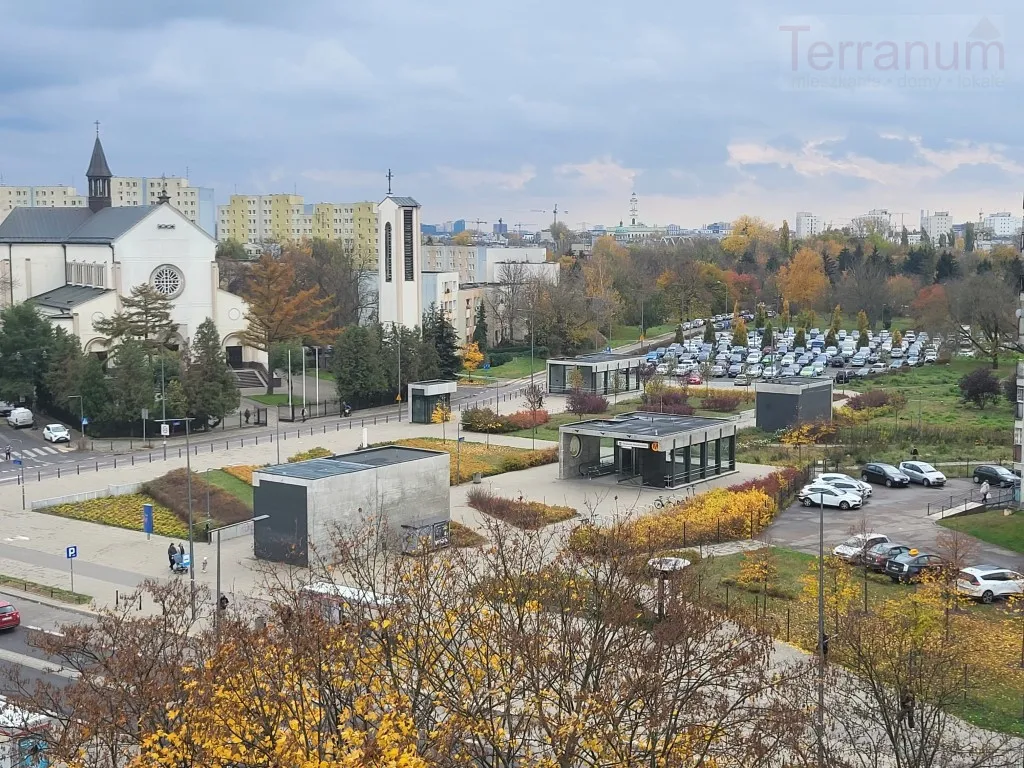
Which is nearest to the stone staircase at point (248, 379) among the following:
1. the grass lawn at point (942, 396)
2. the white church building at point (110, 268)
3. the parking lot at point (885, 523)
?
the white church building at point (110, 268)

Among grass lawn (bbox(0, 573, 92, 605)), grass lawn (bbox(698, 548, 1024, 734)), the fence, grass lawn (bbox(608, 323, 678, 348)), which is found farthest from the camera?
grass lawn (bbox(608, 323, 678, 348))

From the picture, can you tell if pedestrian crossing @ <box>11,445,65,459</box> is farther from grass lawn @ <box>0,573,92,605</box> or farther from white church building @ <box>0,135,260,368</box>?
grass lawn @ <box>0,573,92,605</box>

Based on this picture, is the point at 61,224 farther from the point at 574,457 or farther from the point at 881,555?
the point at 881,555

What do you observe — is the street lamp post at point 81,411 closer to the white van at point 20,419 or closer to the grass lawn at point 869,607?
the white van at point 20,419

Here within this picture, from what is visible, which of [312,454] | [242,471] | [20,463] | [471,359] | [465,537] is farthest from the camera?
[471,359]

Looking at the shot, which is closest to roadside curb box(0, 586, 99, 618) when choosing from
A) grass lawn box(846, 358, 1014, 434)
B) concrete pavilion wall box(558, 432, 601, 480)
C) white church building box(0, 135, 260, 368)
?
Result: concrete pavilion wall box(558, 432, 601, 480)

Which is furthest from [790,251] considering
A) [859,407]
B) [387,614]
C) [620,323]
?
[387,614]

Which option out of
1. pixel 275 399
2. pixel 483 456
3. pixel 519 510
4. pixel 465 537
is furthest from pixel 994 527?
pixel 275 399
